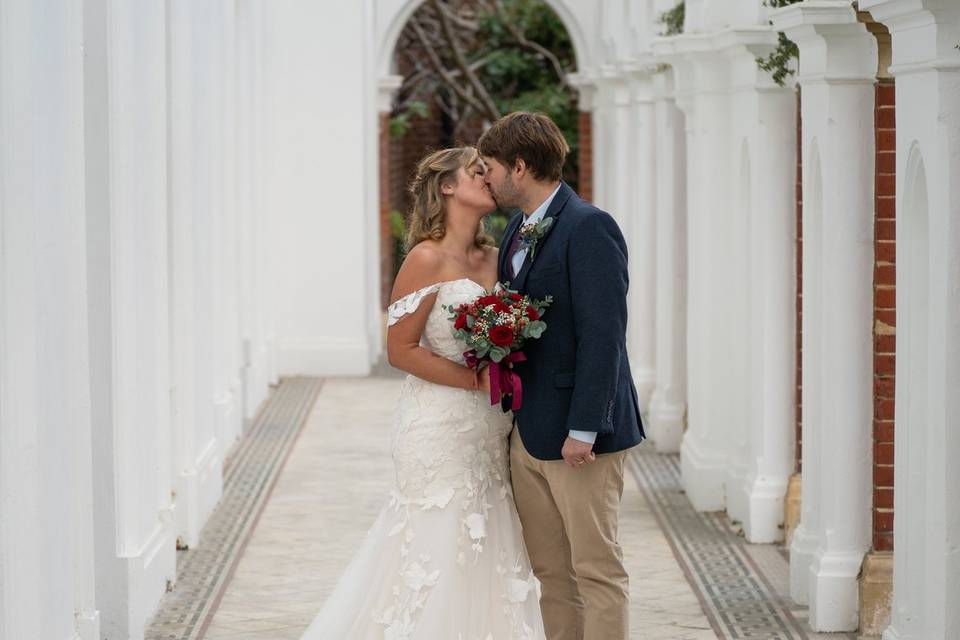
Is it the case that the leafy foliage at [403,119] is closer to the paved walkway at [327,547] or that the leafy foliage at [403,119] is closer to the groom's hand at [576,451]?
the paved walkway at [327,547]

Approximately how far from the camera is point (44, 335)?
5637 mm

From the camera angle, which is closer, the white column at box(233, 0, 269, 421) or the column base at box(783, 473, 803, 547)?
the column base at box(783, 473, 803, 547)

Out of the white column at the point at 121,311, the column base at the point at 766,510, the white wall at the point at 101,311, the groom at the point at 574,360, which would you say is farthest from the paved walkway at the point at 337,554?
the groom at the point at 574,360

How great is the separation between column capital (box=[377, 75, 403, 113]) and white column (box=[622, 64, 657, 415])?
5412mm

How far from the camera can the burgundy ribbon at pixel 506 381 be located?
5477 millimetres

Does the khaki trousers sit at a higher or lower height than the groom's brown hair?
lower

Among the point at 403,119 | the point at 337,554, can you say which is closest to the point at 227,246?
the point at 337,554

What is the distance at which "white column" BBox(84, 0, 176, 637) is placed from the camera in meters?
6.84

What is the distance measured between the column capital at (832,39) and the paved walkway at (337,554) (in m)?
2.41

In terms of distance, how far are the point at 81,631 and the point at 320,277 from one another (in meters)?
10.6

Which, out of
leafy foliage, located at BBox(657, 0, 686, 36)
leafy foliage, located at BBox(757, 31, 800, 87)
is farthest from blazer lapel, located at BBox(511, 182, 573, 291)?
leafy foliage, located at BBox(657, 0, 686, 36)

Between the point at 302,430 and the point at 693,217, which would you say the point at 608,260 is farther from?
the point at 302,430

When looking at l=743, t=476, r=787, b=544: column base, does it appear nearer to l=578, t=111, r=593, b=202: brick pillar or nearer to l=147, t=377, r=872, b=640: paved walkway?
l=147, t=377, r=872, b=640: paved walkway

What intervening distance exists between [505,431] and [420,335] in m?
0.47
